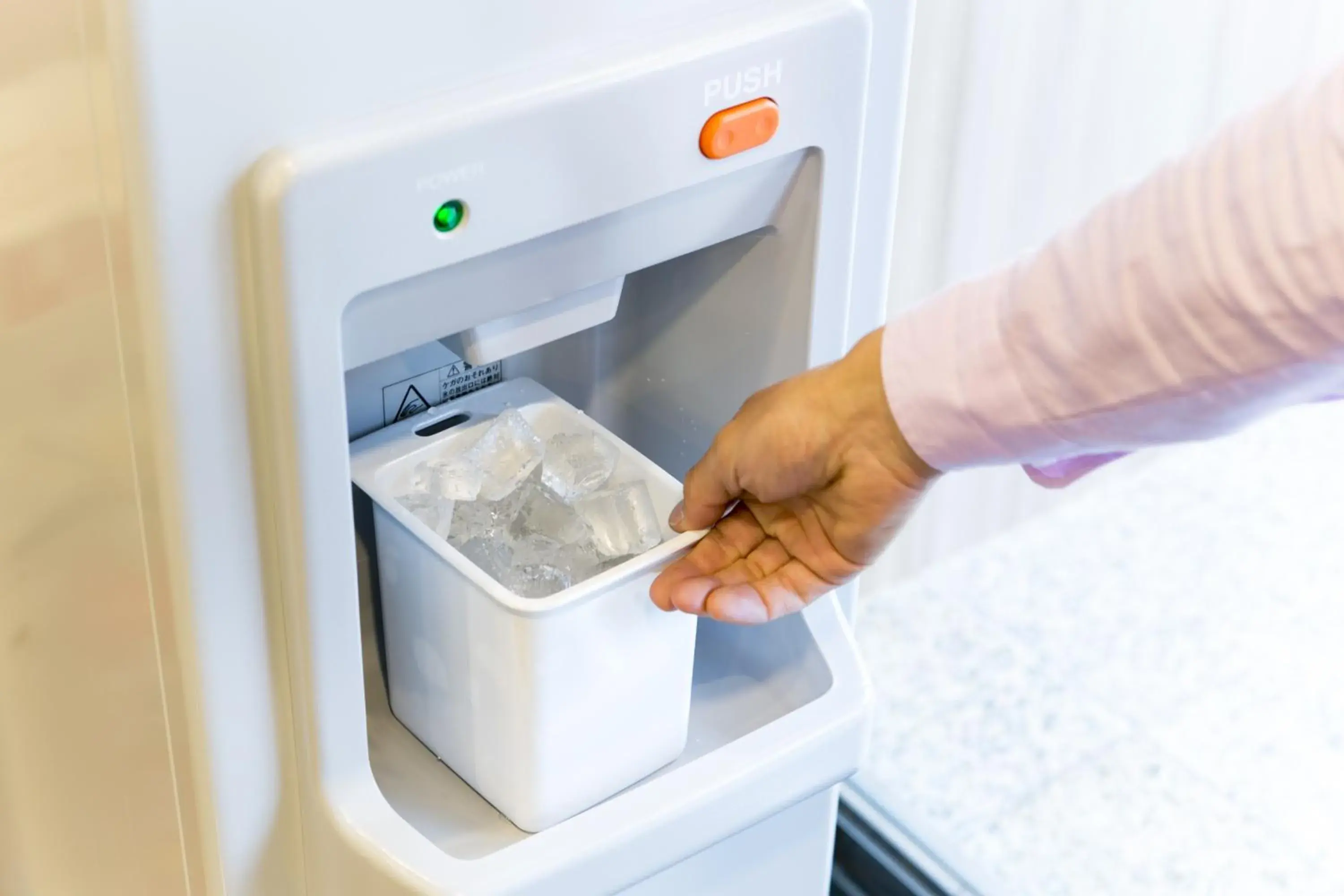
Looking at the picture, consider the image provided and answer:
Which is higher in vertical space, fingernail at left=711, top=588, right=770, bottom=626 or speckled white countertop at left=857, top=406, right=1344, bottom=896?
fingernail at left=711, top=588, right=770, bottom=626

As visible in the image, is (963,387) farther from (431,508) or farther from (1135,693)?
(1135,693)

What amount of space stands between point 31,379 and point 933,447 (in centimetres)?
47

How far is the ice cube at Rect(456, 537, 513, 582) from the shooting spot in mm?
944

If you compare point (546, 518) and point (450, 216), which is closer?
point (450, 216)

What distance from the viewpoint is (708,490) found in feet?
3.04

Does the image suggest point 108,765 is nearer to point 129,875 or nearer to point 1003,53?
point 129,875

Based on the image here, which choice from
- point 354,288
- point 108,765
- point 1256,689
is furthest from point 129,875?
point 1256,689

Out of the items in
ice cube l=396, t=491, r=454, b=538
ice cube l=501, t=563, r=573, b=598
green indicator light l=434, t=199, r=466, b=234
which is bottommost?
ice cube l=501, t=563, r=573, b=598

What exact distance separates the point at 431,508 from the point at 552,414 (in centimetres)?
11

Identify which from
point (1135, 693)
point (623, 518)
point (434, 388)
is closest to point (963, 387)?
point (623, 518)

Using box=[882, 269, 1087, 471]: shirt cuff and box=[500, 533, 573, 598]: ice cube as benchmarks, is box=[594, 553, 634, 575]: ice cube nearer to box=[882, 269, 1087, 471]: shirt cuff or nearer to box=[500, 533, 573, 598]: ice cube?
box=[500, 533, 573, 598]: ice cube

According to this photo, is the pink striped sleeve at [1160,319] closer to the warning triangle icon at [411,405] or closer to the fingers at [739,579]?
the fingers at [739,579]

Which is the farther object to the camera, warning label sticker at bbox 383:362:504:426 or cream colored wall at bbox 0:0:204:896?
A: warning label sticker at bbox 383:362:504:426

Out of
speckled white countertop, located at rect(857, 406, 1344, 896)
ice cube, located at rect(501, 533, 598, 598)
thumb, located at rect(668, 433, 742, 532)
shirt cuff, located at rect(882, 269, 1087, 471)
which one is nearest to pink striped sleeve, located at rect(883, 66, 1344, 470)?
shirt cuff, located at rect(882, 269, 1087, 471)
